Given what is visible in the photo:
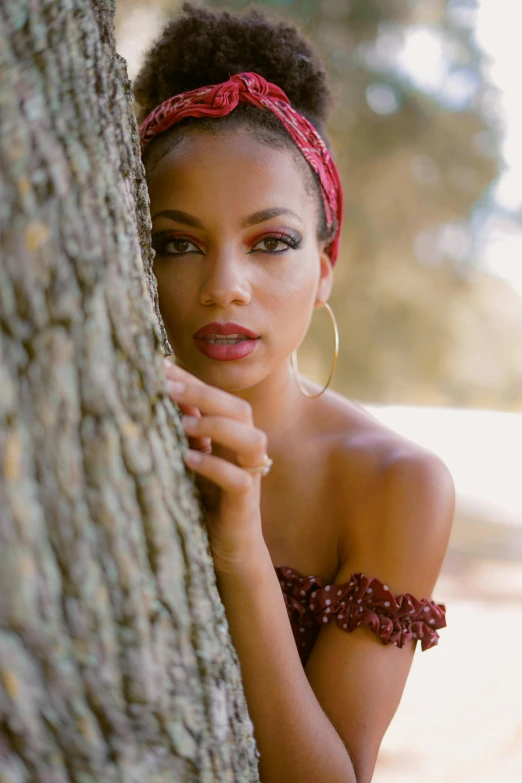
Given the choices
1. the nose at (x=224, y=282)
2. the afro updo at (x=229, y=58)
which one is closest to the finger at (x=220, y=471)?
the nose at (x=224, y=282)

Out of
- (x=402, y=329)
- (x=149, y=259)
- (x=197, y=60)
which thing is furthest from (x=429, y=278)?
(x=149, y=259)

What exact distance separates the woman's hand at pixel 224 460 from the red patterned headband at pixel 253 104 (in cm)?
101

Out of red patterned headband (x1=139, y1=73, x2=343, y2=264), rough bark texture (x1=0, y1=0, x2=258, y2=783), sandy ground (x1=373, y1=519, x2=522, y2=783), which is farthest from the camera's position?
sandy ground (x1=373, y1=519, x2=522, y2=783)

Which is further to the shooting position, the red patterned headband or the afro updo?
the afro updo

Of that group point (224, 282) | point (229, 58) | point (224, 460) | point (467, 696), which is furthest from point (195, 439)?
point (467, 696)

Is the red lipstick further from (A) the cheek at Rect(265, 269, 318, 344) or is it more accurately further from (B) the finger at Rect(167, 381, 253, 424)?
(B) the finger at Rect(167, 381, 253, 424)

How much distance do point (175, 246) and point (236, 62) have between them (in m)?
0.67

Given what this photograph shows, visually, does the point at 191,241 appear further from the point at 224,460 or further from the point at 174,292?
Answer: the point at 224,460

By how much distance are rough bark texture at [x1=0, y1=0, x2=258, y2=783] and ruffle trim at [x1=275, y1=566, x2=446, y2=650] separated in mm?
717

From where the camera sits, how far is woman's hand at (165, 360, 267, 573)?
3.79ft

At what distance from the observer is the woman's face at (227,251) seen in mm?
1826

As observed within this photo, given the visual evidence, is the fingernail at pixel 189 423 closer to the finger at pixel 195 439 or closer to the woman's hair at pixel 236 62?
the finger at pixel 195 439

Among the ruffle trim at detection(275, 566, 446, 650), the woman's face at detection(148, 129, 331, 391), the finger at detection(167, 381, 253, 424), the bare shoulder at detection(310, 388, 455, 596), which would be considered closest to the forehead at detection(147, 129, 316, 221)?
the woman's face at detection(148, 129, 331, 391)

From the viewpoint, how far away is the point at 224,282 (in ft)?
5.90
